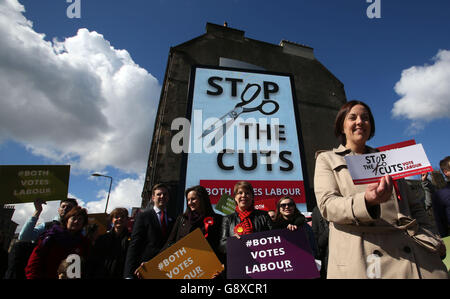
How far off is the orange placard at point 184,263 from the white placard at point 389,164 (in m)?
1.71

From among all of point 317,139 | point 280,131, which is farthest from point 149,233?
point 317,139

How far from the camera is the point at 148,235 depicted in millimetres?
3145

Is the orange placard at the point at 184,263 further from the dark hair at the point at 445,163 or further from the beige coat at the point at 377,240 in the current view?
the dark hair at the point at 445,163

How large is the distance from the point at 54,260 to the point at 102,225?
3.75 meters

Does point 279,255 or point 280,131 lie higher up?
point 280,131

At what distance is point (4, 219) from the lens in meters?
25.0

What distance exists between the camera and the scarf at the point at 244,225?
2.77 metres

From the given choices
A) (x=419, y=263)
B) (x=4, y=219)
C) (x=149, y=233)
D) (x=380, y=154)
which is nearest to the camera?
(x=419, y=263)

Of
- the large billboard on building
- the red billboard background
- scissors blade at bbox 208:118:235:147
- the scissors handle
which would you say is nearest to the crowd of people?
the red billboard background

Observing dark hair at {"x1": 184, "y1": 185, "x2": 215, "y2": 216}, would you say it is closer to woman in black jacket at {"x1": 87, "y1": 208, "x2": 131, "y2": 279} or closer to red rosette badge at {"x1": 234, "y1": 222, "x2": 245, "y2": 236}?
red rosette badge at {"x1": 234, "y1": 222, "x2": 245, "y2": 236}

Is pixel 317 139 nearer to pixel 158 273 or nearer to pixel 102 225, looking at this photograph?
pixel 102 225

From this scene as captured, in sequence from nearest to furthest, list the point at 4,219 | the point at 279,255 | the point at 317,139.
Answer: the point at 279,255 → the point at 317,139 → the point at 4,219

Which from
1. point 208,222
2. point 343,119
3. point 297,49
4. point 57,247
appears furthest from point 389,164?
point 297,49

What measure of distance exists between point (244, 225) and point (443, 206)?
3002 mm
